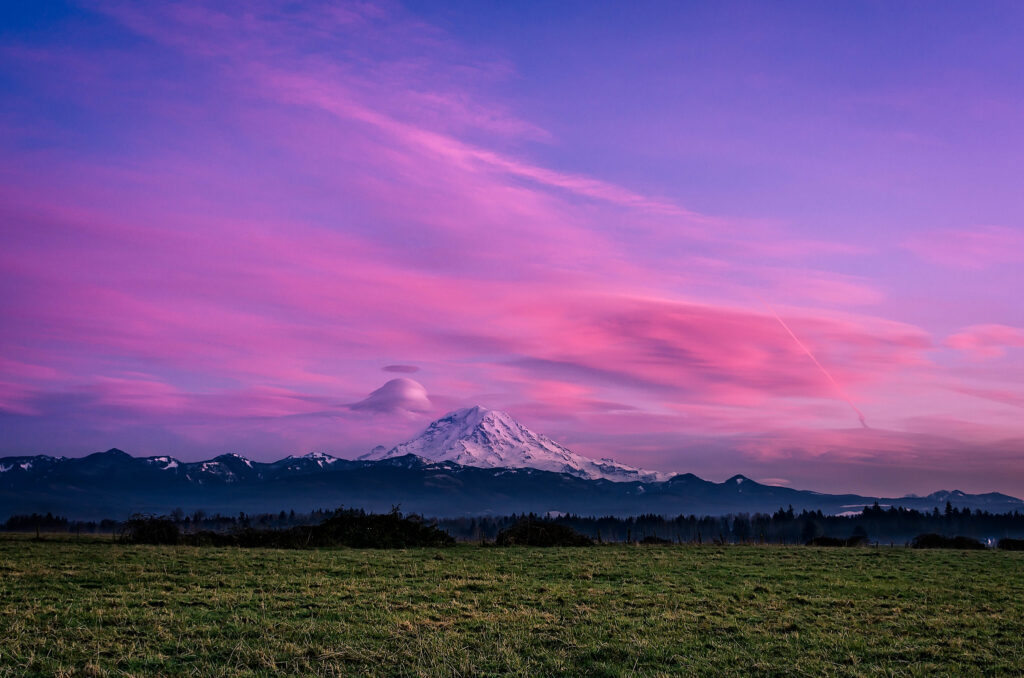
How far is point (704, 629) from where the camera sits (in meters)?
17.7

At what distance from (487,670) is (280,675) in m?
3.69

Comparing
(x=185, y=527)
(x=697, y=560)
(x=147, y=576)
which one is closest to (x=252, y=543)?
(x=185, y=527)

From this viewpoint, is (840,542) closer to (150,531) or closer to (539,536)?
(539,536)

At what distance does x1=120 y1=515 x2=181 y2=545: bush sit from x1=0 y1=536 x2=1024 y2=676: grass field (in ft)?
59.2

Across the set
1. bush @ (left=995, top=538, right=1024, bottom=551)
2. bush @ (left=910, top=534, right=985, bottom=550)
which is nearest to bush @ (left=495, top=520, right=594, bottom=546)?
bush @ (left=910, top=534, right=985, bottom=550)

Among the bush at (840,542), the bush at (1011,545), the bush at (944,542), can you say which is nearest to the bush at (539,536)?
the bush at (840,542)

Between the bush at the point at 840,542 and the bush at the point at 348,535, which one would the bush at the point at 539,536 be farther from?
the bush at the point at 840,542

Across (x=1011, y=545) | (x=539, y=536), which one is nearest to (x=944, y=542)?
(x=1011, y=545)

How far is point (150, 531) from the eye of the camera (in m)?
49.8

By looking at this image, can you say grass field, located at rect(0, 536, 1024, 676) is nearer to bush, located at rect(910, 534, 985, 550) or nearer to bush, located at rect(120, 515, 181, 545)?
bush, located at rect(120, 515, 181, 545)

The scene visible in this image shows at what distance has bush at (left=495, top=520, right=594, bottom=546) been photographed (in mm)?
56562

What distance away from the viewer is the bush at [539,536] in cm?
5656

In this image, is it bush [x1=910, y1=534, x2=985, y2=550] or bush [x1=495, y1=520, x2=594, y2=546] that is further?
bush [x1=910, y1=534, x2=985, y2=550]

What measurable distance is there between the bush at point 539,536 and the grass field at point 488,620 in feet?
79.6
